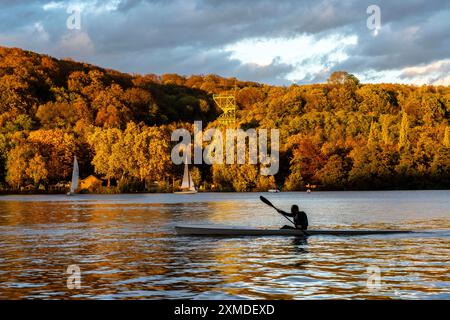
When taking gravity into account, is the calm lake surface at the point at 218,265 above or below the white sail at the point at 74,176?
below

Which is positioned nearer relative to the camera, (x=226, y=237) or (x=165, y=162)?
(x=226, y=237)

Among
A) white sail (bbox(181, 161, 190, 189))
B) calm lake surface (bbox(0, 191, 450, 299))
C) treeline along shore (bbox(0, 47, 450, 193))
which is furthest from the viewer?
white sail (bbox(181, 161, 190, 189))

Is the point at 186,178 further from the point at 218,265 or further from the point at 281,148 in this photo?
the point at 218,265

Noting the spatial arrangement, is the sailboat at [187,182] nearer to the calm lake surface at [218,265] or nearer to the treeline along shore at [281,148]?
the treeline along shore at [281,148]

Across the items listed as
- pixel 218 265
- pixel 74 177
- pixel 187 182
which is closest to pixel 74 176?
pixel 74 177

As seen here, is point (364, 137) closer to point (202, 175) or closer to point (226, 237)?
point (202, 175)

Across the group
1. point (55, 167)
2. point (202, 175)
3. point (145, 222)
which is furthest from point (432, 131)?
point (145, 222)

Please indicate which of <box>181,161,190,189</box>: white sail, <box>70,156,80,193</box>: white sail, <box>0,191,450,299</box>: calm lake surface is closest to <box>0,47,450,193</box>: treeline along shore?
<box>181,161,190,189</box>: white sail

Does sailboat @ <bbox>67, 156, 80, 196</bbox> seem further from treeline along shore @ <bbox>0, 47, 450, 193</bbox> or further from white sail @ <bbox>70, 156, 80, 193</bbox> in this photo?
treeline along shore @ <bbox>0, 47, 450, 193</bbox>

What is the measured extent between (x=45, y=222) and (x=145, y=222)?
722 centimetres

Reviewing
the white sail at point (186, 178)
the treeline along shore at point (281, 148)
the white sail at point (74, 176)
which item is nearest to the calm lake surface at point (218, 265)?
the white sail at point (186, 178)

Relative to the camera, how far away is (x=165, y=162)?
402 ft

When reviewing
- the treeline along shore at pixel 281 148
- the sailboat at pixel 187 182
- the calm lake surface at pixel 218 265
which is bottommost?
the calm lake surface at pixel 218 265

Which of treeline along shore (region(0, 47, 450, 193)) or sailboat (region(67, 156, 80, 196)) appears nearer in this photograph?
sailboat (region(67, 156, 80, 196))
